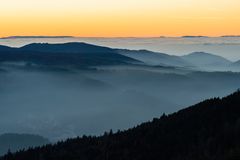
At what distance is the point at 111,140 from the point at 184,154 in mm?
20518

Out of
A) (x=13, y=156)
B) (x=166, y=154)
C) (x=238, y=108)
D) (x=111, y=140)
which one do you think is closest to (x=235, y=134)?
(x=166, y=154)

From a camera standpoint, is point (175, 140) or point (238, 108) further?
point (238, 108)

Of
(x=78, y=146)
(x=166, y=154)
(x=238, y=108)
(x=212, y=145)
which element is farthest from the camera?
(x=78, y=146)

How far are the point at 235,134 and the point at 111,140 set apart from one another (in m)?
Answer: 24.1

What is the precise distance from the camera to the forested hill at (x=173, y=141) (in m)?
50.6

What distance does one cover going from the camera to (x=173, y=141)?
198 feet

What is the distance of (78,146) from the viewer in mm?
74438

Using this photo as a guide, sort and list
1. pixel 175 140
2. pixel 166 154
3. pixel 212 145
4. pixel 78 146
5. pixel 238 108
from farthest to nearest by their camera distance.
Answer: pixel 78 146, pixel 238 108, pixel 175 140, pixel 166 154, pixel 212 145

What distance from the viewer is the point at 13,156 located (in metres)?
79.2

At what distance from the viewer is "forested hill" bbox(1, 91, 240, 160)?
166ft

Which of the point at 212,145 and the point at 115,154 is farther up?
the point at 212,145

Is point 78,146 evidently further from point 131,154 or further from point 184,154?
point 184,154

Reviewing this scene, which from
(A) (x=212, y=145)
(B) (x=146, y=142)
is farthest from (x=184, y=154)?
(B) (x=146, y=142)

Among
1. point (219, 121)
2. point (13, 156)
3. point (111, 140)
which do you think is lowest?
point (13, 156)
